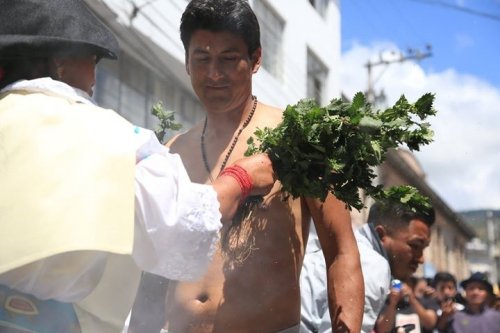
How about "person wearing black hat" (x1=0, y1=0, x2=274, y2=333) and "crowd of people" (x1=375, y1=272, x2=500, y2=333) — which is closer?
"person wearing black hat" (x1=0, y1=0, x2=274, y2=333)

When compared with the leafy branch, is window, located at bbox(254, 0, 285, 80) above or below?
above

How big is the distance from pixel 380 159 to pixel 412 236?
6.62ft

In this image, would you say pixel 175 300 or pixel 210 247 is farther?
pixel 175 300

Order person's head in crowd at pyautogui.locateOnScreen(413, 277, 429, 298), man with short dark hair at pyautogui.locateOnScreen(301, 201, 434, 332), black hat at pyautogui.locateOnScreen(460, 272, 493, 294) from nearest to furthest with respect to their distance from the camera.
Answer: man with short dark hair at pyautogui.locateOnScreen(301, 201, 434, 332) → black hat at pyautogui.locateOnScreen(460, 272, 493, 294) → person's head in crowd at pyautogui.locateOnScreen(413, 277, 429, 298)

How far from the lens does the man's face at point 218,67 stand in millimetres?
2699

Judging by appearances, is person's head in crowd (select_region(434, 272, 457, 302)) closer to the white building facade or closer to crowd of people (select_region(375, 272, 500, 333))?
crowd of people (select_region(375, 272, 500, 333))

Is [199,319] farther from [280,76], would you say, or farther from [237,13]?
[280,76]

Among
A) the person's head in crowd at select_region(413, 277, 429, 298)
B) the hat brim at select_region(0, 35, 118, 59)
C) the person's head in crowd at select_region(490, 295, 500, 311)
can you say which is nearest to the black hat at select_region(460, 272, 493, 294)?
the person's head in crowd at select_region(490, 295, 500, 311)

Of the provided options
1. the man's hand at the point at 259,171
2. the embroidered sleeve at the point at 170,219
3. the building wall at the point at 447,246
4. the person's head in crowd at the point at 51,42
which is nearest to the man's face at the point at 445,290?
the man's hand at the point at 259,171

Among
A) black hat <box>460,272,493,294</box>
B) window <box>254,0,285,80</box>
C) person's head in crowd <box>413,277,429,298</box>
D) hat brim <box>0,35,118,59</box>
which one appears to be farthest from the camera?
window <box>254,0,285,80</box>

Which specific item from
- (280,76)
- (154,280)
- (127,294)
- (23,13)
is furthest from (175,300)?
(280,76)

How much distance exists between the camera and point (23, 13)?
190 cm

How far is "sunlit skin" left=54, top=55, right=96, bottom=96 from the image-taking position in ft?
6.56

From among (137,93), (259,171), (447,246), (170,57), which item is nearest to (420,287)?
(170,57)
